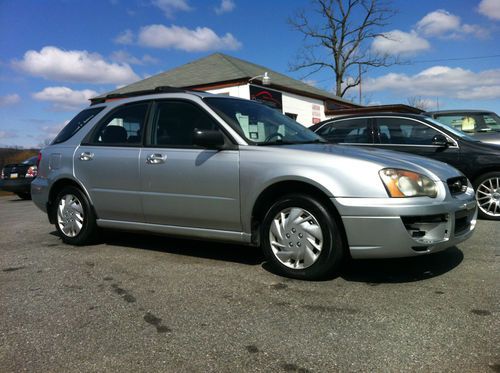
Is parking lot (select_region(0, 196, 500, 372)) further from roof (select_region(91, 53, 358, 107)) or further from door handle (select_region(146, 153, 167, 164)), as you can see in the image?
roof (select_region(91, 53, 358, 107))

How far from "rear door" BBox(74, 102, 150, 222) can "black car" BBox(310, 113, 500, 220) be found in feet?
12.2

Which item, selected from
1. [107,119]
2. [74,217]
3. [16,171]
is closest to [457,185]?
[107,119]

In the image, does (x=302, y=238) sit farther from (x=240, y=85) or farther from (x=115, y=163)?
(x=240, y=85)

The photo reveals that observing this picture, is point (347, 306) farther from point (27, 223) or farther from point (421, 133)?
point (27, 223)

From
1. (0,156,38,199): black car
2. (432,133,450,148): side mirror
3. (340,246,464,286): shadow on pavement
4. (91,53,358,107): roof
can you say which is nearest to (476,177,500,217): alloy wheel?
(432,133,450,148): side mirror

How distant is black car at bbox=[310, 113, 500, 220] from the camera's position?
6531mm

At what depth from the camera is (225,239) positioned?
167 inches

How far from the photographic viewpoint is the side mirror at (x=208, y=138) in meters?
4.09

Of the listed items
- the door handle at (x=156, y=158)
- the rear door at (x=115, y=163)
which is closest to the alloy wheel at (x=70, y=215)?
the rear door at (x=115, y=163)

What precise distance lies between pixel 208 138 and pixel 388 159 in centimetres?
155

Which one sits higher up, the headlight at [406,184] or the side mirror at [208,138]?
the side mirror at [208,138]

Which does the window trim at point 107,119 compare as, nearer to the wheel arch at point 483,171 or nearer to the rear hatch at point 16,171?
the wheel arch at point 483,171

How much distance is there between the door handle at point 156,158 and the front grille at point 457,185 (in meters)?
2.62

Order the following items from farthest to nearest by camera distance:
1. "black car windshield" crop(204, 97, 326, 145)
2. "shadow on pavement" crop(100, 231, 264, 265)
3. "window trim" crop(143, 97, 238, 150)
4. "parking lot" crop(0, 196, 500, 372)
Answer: "shadow on pavement" crop(100, 231, 264, 265) → "black car windshield" crop(204, 97, 326, 145) → "window trim" crop(143, 97, 238, 150) → "parking lot" crop(0, 196, 500, 372)
